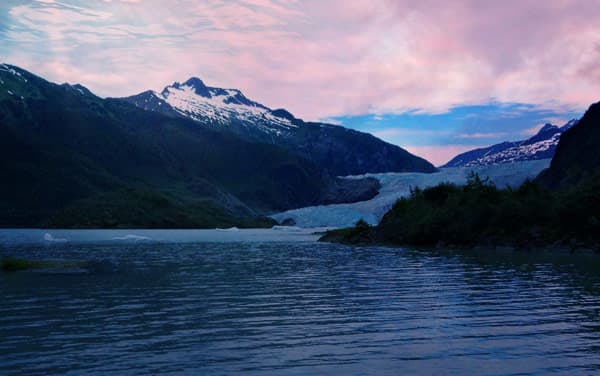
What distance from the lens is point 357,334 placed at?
53.9 ft

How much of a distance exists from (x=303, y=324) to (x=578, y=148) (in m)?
106

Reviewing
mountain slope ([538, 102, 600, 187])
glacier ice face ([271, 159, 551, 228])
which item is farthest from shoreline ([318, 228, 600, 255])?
glacier ice face ([271, 159, 551, 228])

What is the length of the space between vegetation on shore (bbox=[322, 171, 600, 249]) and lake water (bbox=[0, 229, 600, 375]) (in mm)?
24096

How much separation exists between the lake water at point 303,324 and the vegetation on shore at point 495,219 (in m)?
24.1

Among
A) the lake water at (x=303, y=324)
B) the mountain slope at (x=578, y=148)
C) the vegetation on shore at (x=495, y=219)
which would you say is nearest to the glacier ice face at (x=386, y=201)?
the mountain slope at (x=578, y=148)

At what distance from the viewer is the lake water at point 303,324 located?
1330 centimetres

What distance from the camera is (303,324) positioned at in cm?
1802

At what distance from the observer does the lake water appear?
1330 centimetres

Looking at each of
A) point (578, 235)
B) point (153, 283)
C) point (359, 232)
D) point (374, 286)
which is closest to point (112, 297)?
point (153, 283)

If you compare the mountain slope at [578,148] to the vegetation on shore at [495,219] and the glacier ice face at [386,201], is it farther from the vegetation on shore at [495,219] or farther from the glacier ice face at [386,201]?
Result: the glacier ice face at [386,201]

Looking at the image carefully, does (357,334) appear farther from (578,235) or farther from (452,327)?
(578,235)

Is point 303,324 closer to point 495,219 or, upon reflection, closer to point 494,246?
point 494,246

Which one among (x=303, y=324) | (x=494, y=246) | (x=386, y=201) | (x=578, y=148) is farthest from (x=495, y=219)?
(x=386, y=201)

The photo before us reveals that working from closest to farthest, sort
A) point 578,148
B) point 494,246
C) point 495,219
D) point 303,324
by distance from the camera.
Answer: point 303,324 → point 494,246 → point 495,219 → point 578,148
